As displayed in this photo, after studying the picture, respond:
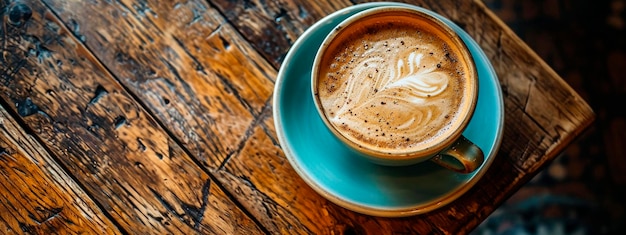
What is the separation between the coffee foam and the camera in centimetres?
77

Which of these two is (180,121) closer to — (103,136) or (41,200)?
(103,136)

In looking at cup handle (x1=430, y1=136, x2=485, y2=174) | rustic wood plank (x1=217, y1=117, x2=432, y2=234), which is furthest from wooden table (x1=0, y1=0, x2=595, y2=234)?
cup handle (x1=430, y1=136, x2=485, y2=174)

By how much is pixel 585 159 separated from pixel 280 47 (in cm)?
92

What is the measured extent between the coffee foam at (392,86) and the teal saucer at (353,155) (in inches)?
2.7

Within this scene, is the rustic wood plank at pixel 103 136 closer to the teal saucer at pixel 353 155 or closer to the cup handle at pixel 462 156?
the teal saucer at pixel 353 155

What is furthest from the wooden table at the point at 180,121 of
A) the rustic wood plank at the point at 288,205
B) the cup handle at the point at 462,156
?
the cup handle at the point at 462,156

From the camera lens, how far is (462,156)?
75cm

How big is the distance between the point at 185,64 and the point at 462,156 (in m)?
0.44

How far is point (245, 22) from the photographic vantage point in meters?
0.94

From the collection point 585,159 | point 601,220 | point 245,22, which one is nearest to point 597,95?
point 585,159

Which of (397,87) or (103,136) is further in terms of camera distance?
(103,136)

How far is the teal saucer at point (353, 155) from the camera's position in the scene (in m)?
0.82

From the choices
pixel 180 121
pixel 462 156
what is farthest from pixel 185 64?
pixel 462 156

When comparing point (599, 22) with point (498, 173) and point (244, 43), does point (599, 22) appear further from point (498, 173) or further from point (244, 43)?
point (244, 43)
